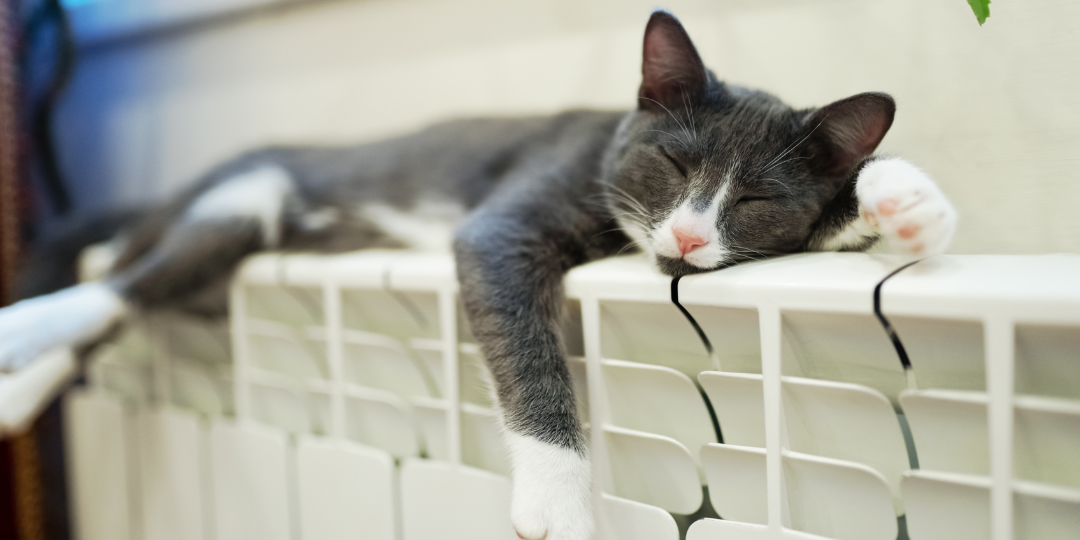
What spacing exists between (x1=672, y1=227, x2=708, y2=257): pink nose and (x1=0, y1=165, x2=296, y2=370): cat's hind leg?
730 millimetres

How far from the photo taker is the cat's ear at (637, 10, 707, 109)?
0.65m

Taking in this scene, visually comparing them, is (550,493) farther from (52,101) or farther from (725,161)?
(52,101)

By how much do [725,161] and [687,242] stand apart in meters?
0.12

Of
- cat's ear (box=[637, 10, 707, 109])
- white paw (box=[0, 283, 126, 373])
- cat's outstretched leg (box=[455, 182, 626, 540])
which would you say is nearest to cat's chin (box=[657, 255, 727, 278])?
cat's outstretched leg (box=[455, 182, 626, 540])

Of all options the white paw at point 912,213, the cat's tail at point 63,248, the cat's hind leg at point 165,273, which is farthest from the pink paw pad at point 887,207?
the cat's tail at point 63,248

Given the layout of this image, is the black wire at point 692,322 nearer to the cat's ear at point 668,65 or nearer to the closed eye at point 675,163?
the closed eye at point 675,163

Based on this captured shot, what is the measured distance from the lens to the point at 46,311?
32.0 inches

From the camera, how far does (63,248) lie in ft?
3.76

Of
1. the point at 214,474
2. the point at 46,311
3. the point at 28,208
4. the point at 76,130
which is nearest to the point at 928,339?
the point at 214,474

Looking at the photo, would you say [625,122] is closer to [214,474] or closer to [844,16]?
[844,16]

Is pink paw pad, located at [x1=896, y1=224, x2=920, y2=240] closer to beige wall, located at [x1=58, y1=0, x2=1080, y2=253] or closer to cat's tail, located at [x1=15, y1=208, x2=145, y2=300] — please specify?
beige wall, located at [x1=58, y1=0, x2=1080, y2=253]

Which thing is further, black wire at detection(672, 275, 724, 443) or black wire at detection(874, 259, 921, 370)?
black wire at detection(672, 275, 724, 443)

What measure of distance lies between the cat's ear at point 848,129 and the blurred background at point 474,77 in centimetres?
20

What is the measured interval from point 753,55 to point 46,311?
1184mm
